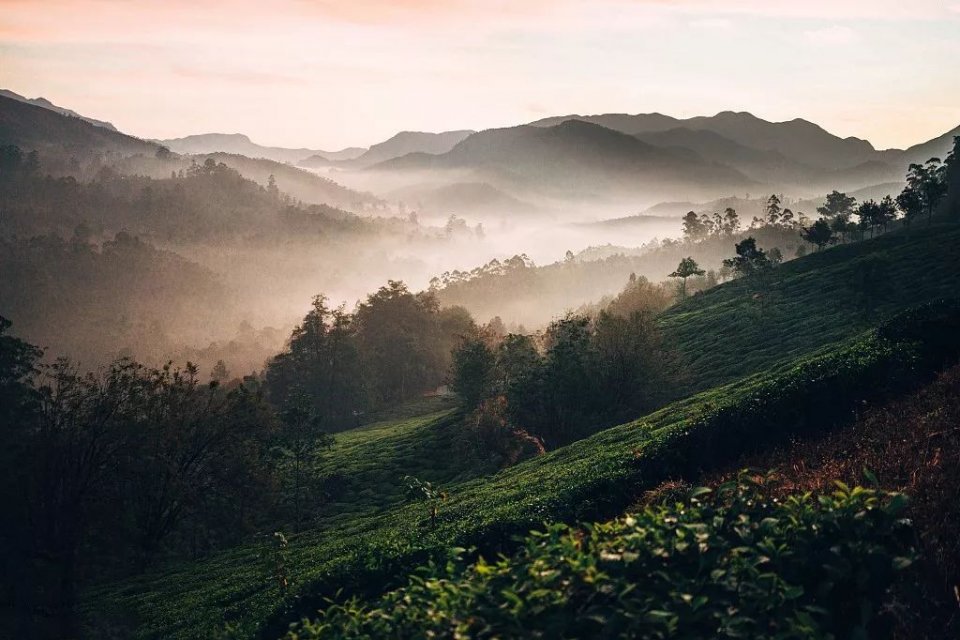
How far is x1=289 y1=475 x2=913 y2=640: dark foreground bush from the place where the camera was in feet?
36.0

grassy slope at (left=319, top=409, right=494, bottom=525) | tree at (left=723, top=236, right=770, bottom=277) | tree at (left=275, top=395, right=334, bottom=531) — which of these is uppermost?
tree at (left=723, top=236, right=770, bottom=277)

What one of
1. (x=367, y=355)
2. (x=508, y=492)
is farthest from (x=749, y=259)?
(x=508, y=492)

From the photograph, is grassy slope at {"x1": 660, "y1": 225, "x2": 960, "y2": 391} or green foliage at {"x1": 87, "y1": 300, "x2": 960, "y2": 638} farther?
grassy slope at {"x1": 660, "y1": 225, "x2": 960, "y2": 391}

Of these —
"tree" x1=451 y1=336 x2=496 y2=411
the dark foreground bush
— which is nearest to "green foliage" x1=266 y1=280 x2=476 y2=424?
"tree" x1=451 y1=336 x2=496 y2=411

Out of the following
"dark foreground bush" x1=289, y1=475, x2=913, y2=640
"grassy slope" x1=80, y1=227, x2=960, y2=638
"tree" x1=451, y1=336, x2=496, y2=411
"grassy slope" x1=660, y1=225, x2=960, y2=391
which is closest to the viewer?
"dark foreground bush" x1=289, y1=475, x2=913, y2=640

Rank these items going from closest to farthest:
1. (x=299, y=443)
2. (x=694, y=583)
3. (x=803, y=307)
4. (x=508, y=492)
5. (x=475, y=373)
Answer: (x=694, y=583)
(x=508, y=492)
(x=299, y=443)
(x=475, y=373)
(x=803, y=307)

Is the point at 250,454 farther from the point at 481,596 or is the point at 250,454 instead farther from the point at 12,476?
the point at 481,596

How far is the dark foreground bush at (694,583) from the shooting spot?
10961 mm

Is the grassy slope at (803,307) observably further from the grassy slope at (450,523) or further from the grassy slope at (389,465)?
the grassy slope at (389,465)

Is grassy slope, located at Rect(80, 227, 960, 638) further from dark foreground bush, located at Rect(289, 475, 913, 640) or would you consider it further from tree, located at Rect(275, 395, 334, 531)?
dark foreground bush, located at Rect(289, 475, 913, 640)

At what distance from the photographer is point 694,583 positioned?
38.1 feet

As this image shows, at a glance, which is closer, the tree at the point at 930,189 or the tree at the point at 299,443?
the tree at the point at 299,443

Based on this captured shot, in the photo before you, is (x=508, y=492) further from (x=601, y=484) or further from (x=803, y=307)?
(x=803, y=307)

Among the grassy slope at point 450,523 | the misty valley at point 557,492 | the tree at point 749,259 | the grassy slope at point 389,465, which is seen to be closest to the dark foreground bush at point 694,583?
the misty valley at point 557,492
